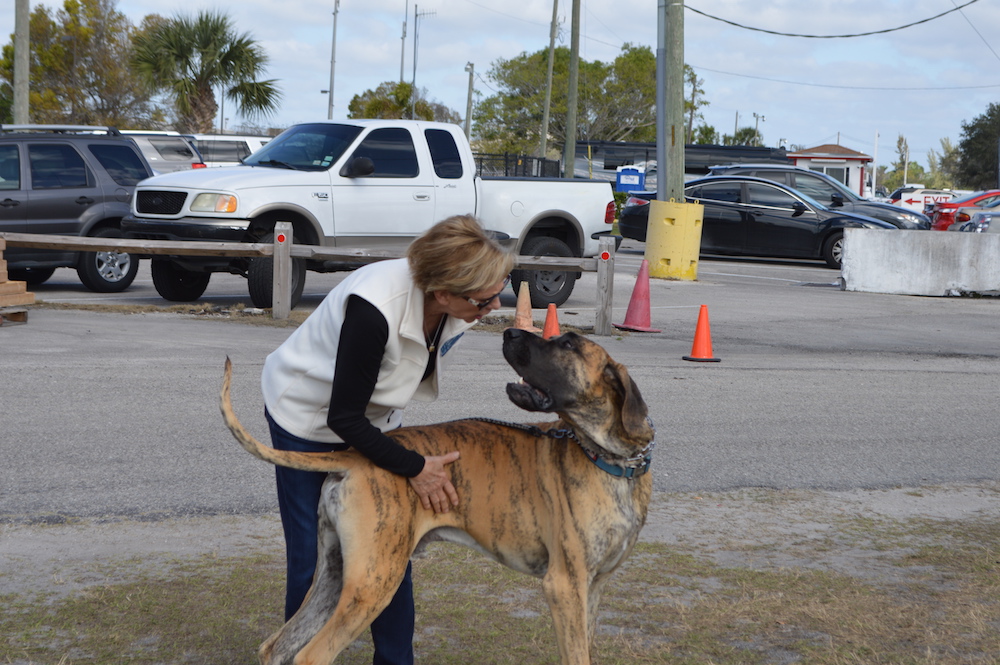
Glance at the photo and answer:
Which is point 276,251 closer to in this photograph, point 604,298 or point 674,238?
point 604,298

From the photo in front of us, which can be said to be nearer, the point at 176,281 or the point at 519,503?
the point at 519,503

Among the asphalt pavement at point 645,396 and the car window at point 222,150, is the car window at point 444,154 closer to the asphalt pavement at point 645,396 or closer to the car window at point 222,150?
the asphalt pavement at point 645,396

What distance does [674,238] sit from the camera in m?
17.4

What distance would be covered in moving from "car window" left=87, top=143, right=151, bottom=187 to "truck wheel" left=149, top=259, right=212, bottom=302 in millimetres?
1842

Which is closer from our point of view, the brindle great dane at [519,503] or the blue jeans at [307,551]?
the brindle great dane at [519,503]

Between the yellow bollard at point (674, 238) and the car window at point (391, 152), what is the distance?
589 centimetres

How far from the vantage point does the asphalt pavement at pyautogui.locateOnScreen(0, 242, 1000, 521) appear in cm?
589

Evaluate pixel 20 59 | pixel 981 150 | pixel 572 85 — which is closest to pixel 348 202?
pixel 20 59

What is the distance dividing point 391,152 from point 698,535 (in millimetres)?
8472

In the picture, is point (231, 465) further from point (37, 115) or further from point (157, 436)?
point (37, 115)

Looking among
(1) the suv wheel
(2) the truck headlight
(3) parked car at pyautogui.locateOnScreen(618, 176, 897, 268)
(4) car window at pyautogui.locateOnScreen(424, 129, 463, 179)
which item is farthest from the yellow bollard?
(1) the suv wheel

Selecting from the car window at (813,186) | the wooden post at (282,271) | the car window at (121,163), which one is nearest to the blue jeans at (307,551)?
the wooden post at (282,271)

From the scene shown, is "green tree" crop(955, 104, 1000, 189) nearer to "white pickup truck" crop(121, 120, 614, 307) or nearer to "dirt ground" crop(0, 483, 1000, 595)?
"white pickup truck" crop(121, 120, 614, 307)

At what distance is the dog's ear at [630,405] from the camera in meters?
3.26
